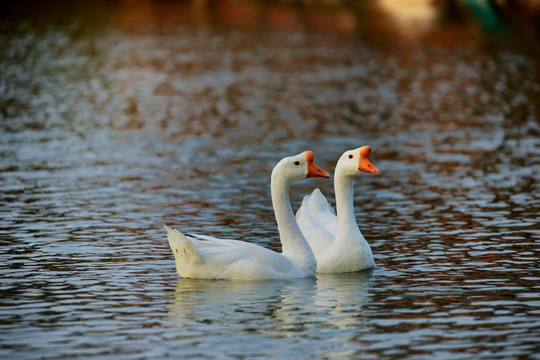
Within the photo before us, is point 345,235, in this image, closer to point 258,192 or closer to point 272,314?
point 272,314

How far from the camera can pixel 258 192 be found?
2142cm

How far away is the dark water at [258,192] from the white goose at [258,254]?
0.67 feet

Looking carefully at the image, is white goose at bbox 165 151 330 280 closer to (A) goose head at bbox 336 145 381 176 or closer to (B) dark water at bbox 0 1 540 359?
(B) dark water at bbox 0 1 540 359

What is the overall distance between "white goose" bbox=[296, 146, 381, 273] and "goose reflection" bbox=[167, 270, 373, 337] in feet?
0.50

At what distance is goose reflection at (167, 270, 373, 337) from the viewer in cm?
1184

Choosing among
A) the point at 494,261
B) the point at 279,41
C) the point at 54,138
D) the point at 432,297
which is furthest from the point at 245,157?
the point at 279,41

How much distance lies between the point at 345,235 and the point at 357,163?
0.97 m

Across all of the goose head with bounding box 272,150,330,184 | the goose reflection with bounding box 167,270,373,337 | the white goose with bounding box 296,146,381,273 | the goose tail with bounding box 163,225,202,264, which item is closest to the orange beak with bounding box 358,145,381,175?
the white goose with bounding box 296,146,381,273

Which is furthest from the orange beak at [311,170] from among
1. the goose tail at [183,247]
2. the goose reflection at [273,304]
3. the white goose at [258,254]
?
the goose tail at [183,247]

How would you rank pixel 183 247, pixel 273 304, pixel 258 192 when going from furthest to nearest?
pixel 258 192 → pixel 183 247 → pixel 273 304

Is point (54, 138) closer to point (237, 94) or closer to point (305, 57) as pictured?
point (237, 94)

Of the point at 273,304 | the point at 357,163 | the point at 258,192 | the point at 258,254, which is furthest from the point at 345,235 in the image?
the point at 258,192

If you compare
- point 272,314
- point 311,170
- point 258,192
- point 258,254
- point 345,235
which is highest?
point 311,170

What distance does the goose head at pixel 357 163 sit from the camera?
1460cm
